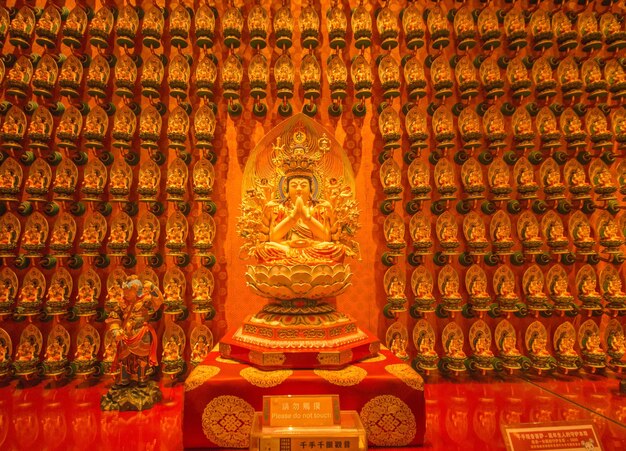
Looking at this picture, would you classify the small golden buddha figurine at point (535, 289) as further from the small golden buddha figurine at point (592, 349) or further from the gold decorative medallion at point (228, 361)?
the gold decorative medallion at point (228, 361)

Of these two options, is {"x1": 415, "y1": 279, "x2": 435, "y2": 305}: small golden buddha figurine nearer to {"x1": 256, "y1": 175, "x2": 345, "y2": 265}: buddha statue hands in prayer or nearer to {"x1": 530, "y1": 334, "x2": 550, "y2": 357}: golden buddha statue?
{"x1": 530, "y1": 334, "x2": 550, "y2": 357}: golden buddha statue

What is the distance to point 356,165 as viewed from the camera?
3480 millimetres

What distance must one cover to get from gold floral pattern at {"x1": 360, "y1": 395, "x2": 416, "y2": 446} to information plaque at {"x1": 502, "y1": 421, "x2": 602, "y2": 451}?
64 cm

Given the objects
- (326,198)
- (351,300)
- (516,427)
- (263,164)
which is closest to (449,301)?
(351,300)

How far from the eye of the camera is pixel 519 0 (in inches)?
138

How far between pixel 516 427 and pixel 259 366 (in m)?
1.32

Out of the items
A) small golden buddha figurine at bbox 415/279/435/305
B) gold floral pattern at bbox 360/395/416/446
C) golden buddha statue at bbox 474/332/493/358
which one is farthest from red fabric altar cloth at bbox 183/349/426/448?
golden buddha statue at bbox 474/332/493/358

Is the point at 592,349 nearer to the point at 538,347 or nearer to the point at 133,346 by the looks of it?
the point at 538,347

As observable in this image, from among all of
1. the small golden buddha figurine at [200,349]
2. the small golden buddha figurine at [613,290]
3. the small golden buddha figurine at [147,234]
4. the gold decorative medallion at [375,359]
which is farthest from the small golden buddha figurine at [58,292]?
the small golden buddha figurine at [613,290]

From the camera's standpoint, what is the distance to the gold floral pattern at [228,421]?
80.0 inches

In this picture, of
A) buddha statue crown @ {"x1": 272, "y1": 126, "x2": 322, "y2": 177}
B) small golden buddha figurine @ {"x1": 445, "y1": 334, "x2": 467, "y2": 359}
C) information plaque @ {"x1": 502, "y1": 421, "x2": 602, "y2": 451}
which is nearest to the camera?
information plaque @ {"x1": 502, "y1": 421, "x2": 602, "y2": 451}

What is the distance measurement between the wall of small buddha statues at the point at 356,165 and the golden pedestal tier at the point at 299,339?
2.79ft

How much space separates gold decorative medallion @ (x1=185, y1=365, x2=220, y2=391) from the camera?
6.77ft

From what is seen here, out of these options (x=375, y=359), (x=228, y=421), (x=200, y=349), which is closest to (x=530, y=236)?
(x=375, y=359)
